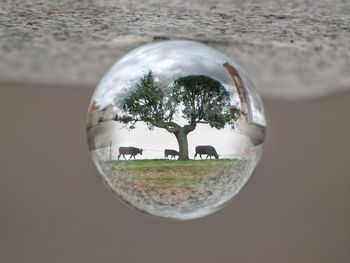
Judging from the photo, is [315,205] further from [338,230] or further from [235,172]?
[235,172]

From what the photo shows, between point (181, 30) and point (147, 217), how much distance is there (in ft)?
4.20

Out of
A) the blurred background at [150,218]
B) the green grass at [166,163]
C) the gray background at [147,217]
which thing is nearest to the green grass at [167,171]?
the green grass at [166,163]

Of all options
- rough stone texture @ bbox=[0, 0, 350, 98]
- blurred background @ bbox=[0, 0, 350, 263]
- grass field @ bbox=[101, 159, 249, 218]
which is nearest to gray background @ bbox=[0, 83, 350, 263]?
blurred background @ bbox=[0, 0, 350, 263]

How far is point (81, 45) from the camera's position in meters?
1.24

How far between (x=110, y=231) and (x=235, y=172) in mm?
1440

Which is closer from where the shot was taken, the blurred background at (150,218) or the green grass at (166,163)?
the green grass at (166,163)

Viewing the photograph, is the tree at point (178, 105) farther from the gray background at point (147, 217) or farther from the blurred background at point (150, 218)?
the gray background at point (147, 217)

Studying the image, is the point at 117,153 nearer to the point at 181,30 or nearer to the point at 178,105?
the point at 178,105

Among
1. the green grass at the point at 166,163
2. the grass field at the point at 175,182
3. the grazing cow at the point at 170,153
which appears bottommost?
the grass field at the point at 175,182

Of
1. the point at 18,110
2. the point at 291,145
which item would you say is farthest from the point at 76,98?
the point at 291,145

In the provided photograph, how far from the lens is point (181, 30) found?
3.45 ft

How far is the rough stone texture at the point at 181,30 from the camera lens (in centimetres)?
93

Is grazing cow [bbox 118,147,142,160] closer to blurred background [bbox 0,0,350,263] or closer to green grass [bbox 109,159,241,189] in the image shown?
green grass [bbox 109,159,241,189]

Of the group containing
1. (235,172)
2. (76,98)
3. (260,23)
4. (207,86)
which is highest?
(76,98)
